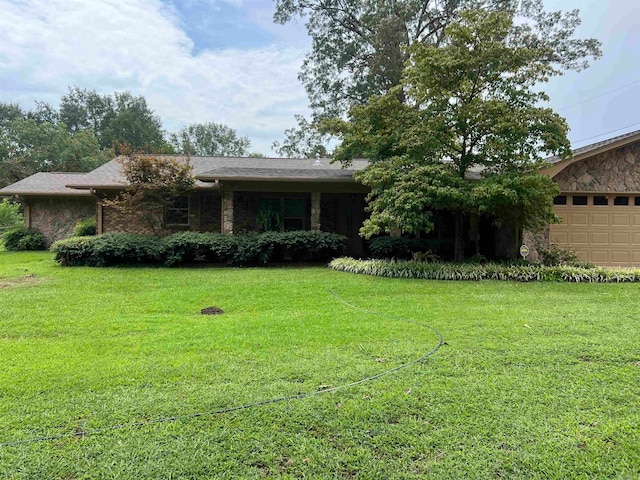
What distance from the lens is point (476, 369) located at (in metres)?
3.51

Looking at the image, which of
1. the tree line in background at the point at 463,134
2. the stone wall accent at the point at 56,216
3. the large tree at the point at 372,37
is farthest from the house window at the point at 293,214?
the stone wall accent at the point at 56,216

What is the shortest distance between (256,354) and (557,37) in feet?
72.2

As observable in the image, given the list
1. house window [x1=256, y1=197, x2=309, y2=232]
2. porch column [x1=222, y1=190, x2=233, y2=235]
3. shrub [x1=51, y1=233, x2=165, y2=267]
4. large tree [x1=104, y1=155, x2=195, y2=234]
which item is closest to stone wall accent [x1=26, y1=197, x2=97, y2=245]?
large tree [x1=104, y1=155, x2=195, y2=234]

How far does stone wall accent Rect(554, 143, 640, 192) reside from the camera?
11094 millimetres

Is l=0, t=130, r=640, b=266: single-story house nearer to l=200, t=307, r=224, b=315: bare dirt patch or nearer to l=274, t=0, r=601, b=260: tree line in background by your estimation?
l=274, t=0, r=601, b=260: tree line in background

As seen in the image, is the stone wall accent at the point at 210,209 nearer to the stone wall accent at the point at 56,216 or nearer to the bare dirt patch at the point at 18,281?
the stone wall accent at the point at 56,216

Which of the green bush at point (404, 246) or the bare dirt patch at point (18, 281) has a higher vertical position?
the green bush at point (404, 246)

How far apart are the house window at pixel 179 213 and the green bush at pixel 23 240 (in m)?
6.08

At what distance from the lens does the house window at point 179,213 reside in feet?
46.1

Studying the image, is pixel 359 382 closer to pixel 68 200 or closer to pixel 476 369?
pixel 476 369

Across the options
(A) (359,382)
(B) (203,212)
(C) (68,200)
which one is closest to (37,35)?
(C) (68,200)

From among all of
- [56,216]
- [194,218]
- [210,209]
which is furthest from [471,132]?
[56,216]

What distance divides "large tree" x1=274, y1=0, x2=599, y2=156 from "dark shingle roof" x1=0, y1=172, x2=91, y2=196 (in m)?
11.7

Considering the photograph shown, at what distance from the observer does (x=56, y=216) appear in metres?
15.9
